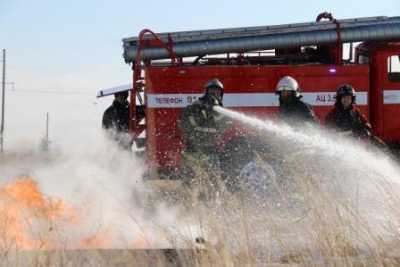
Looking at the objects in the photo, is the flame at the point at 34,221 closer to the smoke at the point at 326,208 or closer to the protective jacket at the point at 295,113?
the smoke at the point at 326,208

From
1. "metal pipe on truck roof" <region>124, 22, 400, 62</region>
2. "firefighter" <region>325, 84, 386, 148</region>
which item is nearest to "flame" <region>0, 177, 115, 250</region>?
"firefighter" <region>325, 84, 386, 148</region>

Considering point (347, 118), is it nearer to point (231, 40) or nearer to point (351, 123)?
point (351, 123)

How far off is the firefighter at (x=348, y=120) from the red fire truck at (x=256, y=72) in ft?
11.5

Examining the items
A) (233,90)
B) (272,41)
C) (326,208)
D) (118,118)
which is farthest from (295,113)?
(118,118)

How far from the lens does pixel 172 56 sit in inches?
487

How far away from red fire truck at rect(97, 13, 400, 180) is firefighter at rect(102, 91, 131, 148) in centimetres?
46

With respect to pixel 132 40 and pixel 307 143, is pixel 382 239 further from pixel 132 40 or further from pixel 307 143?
pixel 132 40

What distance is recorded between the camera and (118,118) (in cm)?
1288

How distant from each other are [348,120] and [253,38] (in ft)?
14.3

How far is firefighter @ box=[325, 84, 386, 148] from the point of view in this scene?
27.3ft

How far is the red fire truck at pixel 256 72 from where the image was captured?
11.9 meters

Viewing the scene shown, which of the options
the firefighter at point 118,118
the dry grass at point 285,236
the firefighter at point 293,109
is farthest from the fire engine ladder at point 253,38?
the dry grass at point 285,236

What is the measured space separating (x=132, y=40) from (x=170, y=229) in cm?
788

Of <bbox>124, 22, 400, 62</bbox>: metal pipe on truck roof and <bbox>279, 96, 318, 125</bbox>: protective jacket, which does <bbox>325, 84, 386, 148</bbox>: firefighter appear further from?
<bbox>124, 22, 400, 62</bbox>: metal pipe on truck roof
